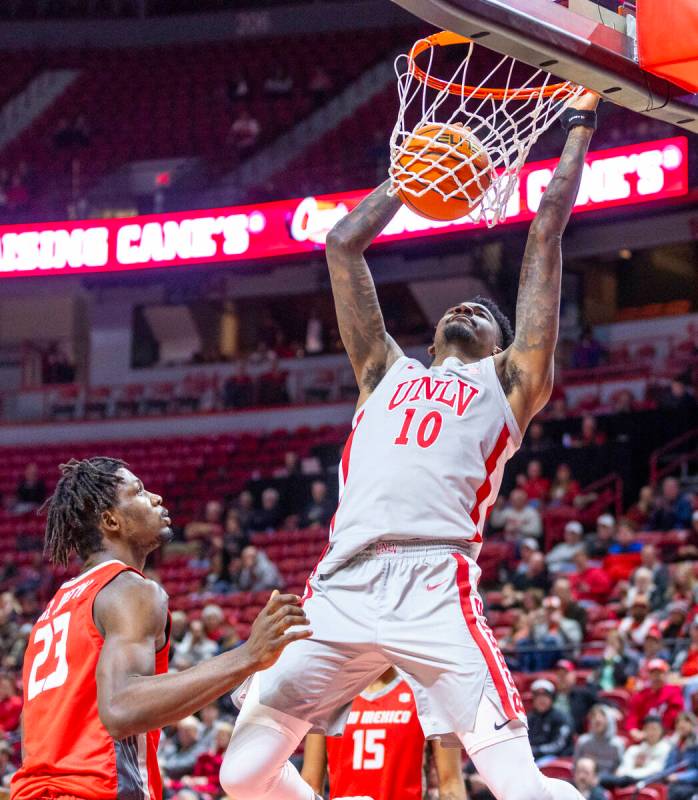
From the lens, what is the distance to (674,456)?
15.5 meters

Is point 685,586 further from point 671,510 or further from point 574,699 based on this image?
point 671,510

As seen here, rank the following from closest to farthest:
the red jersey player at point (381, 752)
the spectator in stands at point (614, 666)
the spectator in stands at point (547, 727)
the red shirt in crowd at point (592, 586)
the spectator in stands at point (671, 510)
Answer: the red jersey player at point (381, 752)
the spectator in stands at point (547, 727)
the spectator in stands at point (614, 666)
the red shirt in crowd at point (592, 586)
the spectator in stands at point (671, 510)

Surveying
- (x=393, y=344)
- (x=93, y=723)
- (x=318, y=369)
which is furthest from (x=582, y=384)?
(x=93, y=723)

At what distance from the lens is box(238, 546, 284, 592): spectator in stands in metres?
14.5

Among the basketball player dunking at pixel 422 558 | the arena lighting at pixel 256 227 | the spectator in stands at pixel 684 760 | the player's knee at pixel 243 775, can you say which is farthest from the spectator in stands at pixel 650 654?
the arena lighting at pixel 256 227

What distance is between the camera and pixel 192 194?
20.0 m

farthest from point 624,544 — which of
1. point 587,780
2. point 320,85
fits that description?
point 320,85

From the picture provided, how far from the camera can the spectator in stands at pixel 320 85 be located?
2286 cm

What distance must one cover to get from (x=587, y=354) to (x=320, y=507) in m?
4.79

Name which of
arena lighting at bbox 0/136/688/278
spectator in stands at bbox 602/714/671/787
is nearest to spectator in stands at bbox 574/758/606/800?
spectator in stands at bbox 602/714/671/787

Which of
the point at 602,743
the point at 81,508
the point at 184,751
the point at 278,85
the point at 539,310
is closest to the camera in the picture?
the point at 81,508

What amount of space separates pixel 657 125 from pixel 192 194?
6.95 meters

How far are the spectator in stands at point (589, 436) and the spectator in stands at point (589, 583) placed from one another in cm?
265

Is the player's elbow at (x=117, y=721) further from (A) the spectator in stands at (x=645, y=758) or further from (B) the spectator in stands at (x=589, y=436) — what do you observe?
(B) the spectator in stands at (x=589, y=436)
